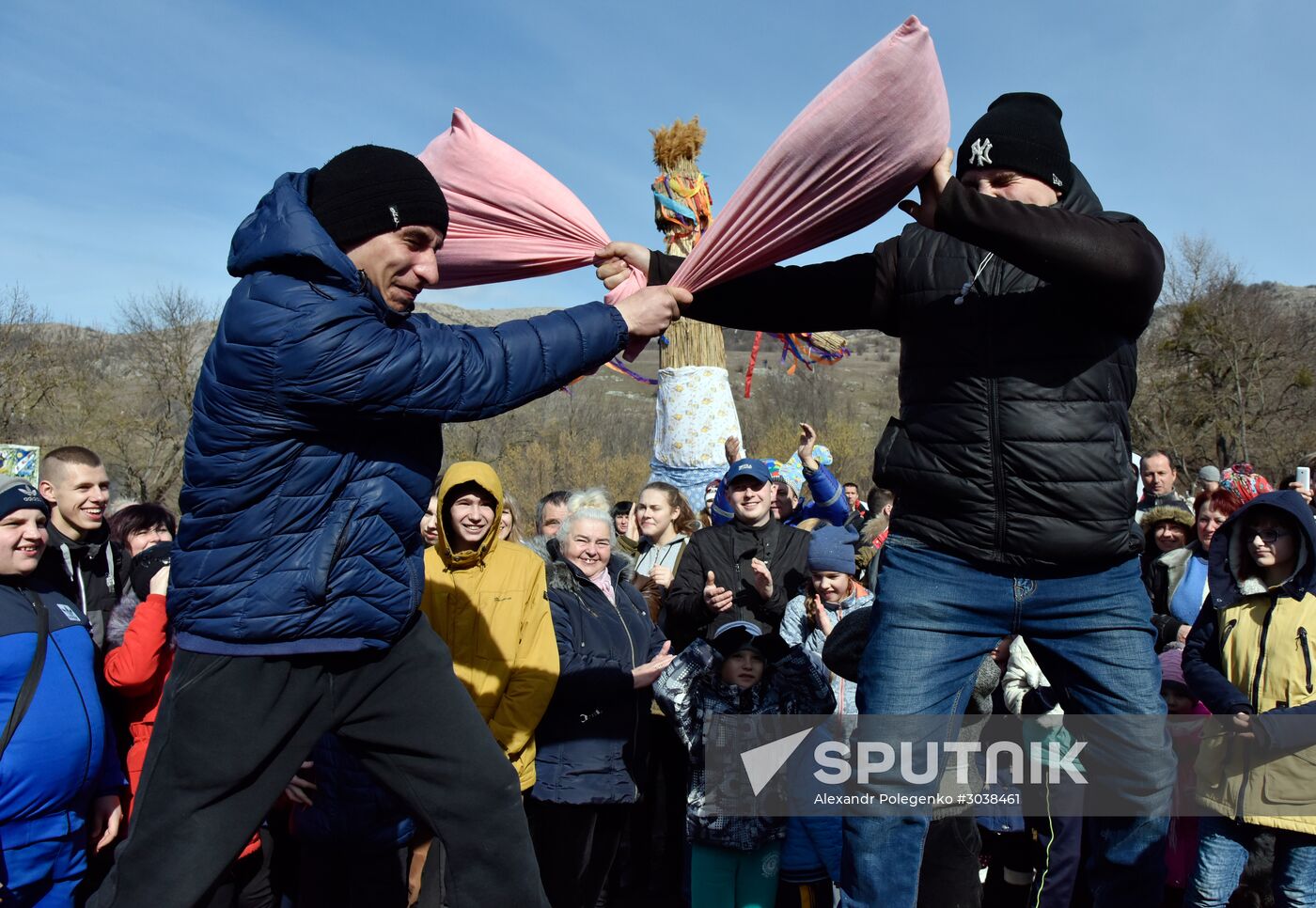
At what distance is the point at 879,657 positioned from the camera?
8.82 ft

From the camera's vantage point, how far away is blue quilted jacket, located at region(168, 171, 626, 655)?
229 centimetres

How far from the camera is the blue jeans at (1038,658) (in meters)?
2.57

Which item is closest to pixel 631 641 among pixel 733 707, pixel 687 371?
pixel 733 707

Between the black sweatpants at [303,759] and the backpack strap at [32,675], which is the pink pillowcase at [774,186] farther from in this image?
the backpack strap at [32,675]

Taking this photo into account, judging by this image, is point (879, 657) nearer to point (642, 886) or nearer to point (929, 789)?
point (929, 789)

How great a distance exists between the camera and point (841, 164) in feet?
8.75

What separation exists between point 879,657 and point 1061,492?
648 mm

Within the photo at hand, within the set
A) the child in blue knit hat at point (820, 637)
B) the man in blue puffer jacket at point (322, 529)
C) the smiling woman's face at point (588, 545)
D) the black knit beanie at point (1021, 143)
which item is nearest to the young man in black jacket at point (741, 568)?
the child in blue knit hat at point (820, 637)

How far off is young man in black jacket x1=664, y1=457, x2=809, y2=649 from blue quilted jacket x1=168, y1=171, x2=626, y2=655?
2.89 metres

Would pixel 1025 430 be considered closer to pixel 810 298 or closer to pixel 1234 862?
pixel 810 298

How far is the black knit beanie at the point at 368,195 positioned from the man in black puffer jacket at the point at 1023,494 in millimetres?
Result: 1331

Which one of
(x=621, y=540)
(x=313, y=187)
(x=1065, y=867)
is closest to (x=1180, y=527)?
(x=1065, y=867)

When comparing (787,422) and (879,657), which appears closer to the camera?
(879,657)

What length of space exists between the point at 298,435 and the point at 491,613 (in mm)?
1965
